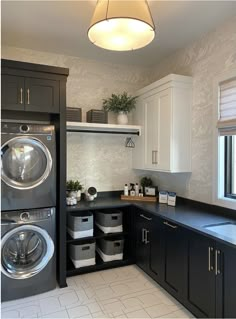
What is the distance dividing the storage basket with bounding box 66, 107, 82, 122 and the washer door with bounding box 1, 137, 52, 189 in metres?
0.74

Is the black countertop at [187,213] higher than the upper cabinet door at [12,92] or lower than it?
lower

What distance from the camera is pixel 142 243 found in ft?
9.66

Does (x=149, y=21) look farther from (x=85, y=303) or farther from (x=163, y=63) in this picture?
(x=85, y=303)

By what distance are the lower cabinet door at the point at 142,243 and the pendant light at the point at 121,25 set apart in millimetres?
1860

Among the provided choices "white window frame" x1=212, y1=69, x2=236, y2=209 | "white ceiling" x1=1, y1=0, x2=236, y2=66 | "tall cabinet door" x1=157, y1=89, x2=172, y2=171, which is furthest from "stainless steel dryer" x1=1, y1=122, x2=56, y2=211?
"white window frame" x1=212, y1=69, x2=236, y2=209

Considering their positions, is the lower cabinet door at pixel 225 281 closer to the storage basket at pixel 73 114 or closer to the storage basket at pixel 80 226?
the storage basket at pixel 80 226

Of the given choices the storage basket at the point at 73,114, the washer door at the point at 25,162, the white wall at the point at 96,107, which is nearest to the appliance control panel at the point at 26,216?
the washer door at the point at 25,162

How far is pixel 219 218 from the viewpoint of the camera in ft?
7.86

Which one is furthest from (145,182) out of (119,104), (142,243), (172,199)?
(119,104)

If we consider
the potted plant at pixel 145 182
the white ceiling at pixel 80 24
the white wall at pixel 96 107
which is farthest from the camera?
the potted plant at pixel 145 182

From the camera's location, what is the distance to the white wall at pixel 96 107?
334cm

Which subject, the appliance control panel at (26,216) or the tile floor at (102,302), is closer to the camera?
the tile floor at (102,302)

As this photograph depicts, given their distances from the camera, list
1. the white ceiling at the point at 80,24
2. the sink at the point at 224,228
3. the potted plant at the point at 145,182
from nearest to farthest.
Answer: the sink at the point at 224,228 → the white ceiling at the point at 80,24 → the potted plant at the point at 145,182

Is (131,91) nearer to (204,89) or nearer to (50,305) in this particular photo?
(204,89)
